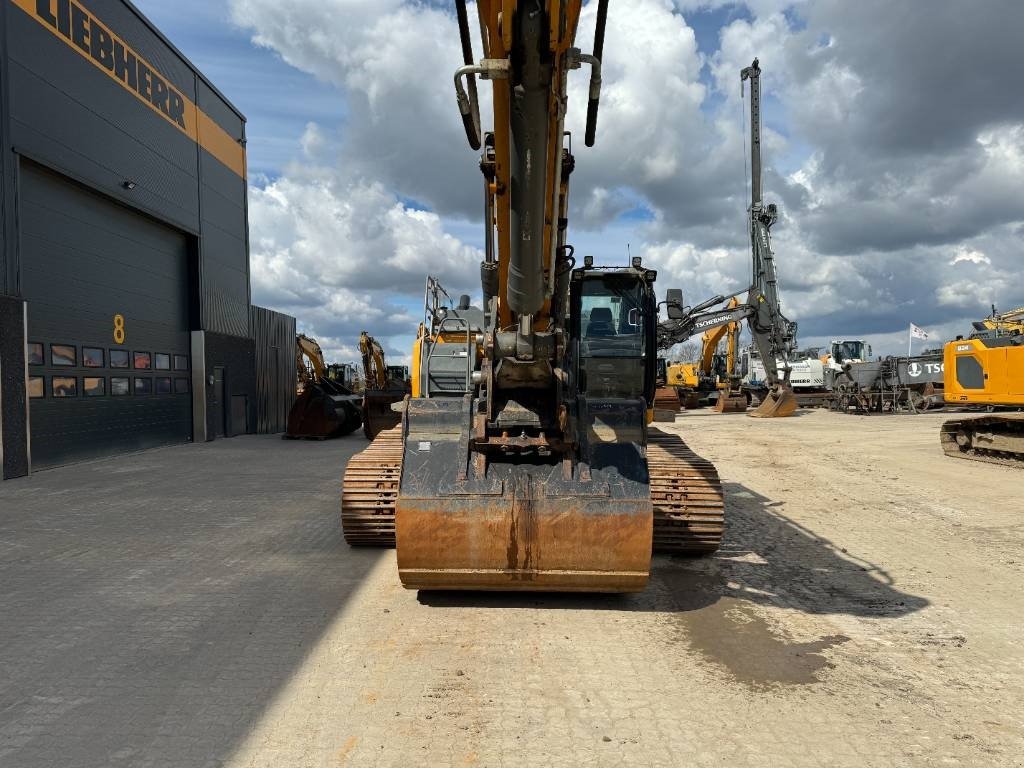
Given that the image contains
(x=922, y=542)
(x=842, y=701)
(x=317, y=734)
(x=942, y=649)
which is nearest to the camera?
(x=317, y=734)

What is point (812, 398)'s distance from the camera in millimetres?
32531

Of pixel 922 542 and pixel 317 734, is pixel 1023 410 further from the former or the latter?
pixel 317 734

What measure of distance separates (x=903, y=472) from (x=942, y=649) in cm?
869

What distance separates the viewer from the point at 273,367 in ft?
75.3

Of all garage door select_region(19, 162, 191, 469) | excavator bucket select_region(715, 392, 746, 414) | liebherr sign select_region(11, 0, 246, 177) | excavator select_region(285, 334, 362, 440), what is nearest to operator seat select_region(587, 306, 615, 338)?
garage door select_region(19, 162, 191, 469)

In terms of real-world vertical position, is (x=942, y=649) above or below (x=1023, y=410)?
below

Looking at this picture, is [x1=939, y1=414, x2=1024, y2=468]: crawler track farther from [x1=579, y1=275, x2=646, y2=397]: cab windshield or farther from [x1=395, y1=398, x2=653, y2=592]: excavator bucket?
[x1=395, y1=398, x2=653, y2=592]: excavator bucket

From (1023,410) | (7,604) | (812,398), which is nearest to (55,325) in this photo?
(7,604)

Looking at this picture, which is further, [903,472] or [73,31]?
[73,31]

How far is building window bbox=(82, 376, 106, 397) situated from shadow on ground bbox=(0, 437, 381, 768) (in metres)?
4.30

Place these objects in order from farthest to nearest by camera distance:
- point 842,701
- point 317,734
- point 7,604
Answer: point 7,604 < point 842,701 < point 317,734

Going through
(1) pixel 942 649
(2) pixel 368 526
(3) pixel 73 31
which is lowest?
(1) pixel 942 649

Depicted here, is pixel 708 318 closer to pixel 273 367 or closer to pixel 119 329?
pixel 273 367

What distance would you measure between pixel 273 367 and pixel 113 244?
8.36 m
